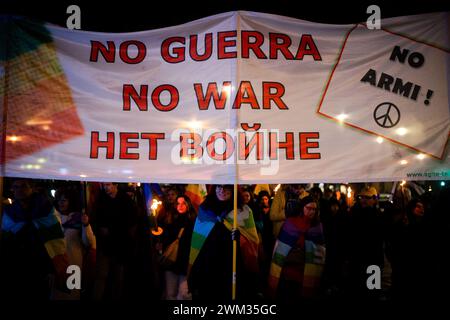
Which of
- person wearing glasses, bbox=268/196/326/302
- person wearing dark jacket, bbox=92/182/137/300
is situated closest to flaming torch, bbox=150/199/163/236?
person wearing dark jacket, bbox=92/182/137/300

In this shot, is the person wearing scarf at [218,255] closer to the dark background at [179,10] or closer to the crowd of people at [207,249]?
the crowd of people at [207,249]

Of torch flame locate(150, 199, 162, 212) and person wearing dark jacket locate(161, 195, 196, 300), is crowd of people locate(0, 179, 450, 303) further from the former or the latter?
torch flame locate(150, 199, 162, 212)

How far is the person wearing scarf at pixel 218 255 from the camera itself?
4.79 meters

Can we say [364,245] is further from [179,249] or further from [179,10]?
[179,10]

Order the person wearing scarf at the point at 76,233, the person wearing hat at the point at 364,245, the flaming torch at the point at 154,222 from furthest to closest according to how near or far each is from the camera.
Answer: the flaming torch at the point at 154,222, the person wearing hat at the point at 364,245, the person wearing scarf at the point at 76,233

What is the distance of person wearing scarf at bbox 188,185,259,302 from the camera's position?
4785 mm

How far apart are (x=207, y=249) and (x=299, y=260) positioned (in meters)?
1.51

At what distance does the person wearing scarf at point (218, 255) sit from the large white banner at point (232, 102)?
43.3 inches

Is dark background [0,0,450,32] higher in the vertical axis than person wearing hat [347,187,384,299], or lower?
higher

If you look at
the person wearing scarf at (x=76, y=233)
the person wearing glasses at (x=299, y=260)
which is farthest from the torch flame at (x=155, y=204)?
the person wearing glasses at (x=299, y=260)

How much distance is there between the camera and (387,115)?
13.2 feet

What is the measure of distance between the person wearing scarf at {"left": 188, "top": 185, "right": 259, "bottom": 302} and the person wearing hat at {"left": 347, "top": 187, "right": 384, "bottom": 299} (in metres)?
1.77

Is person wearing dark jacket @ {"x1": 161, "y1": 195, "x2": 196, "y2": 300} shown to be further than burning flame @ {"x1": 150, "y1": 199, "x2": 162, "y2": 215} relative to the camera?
No
